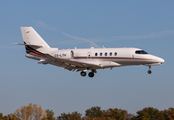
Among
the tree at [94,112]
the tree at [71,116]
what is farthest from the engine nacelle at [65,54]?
the tree at [94,112]

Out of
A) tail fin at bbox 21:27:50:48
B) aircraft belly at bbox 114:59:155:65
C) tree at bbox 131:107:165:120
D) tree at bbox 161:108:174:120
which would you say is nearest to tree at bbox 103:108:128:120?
tree at bbox 131:107:165:120

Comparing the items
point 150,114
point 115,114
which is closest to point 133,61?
point 115,114

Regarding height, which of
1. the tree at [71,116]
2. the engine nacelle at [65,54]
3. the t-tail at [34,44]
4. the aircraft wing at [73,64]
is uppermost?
the t-tail at [34,44]

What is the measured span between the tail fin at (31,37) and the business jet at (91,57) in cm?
66

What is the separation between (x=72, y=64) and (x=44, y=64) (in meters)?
4.40

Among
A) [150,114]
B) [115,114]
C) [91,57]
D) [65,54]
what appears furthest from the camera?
[150,114]

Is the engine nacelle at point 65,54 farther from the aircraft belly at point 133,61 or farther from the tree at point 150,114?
the tree at point 150,114

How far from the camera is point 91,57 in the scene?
1478 inches

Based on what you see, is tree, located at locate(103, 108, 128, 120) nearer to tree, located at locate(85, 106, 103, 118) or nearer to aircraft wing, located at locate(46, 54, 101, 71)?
tree, located at locate(85, 106, 103, 118)

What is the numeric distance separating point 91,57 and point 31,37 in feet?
32.0

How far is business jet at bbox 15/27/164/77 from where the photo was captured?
118 feet

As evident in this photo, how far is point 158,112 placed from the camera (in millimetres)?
96938

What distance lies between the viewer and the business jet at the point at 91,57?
3597 cm

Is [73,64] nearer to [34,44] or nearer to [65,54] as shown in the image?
[65,54]
